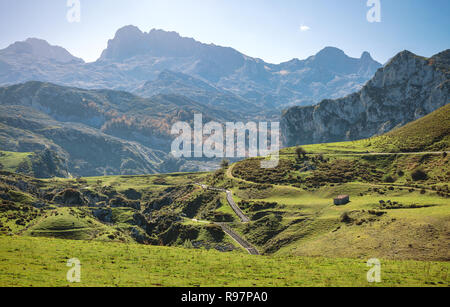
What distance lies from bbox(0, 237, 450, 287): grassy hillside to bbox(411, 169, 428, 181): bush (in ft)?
242

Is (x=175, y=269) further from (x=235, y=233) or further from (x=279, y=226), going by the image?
(x=235, y=233)

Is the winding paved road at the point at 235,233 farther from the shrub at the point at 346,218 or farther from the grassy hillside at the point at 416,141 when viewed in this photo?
the grassy hillside at the point at 416,141

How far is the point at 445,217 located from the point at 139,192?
6742 inches

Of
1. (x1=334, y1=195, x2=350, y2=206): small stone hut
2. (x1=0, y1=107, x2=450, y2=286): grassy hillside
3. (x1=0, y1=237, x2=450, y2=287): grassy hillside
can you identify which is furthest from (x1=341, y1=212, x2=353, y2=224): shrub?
(x1=0, y1=237, x2=450, y2=287): grassy hillside

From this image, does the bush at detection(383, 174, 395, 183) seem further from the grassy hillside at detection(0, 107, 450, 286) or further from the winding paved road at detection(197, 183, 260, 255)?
the winding paved road at detection(197, 183, 260, 255)

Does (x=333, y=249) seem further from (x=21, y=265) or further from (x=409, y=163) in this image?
(x=409, y=163)

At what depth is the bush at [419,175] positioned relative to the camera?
106 meters

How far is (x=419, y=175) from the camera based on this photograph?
106875mm

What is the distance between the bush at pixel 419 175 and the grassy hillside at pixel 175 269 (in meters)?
73.8

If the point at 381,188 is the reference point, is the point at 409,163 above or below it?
above

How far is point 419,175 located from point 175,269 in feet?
340

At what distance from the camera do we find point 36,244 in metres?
45.5

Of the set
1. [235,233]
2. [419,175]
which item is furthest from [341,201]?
[419,175]
